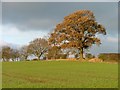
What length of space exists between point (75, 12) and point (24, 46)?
40132 mm

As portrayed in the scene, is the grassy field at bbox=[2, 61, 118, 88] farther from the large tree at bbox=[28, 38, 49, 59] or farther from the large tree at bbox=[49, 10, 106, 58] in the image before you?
the large tree at bbox=[28, 38, 49, 59]

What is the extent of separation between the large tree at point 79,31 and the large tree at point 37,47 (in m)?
25.4

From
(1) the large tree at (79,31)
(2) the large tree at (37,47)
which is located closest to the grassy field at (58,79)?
(1) the large tree at (79,31)

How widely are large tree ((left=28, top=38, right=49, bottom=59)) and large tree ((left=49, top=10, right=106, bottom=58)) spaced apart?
2541 centimetres

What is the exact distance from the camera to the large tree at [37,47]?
106625mm

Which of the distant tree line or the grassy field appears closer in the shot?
the grassy field

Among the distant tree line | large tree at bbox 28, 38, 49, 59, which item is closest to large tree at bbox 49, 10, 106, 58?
the distant tree line

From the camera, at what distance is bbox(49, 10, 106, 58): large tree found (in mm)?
78188

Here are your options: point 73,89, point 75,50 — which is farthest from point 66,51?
point 73,89

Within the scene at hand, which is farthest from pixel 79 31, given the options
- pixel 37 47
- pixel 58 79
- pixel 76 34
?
pixel 58 79

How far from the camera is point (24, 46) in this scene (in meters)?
116

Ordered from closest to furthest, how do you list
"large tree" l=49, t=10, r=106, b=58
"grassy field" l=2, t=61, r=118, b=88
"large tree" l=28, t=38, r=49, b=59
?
1. "grassy field" l=2, t=61, r=118, b=88
2. "large tree" l=49, t=10, r=106, b=58
3. "large tree" l=28, t=38, r=49, b=59

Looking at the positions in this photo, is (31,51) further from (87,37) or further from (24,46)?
(87,37)

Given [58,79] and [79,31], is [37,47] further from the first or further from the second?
[58,79]
